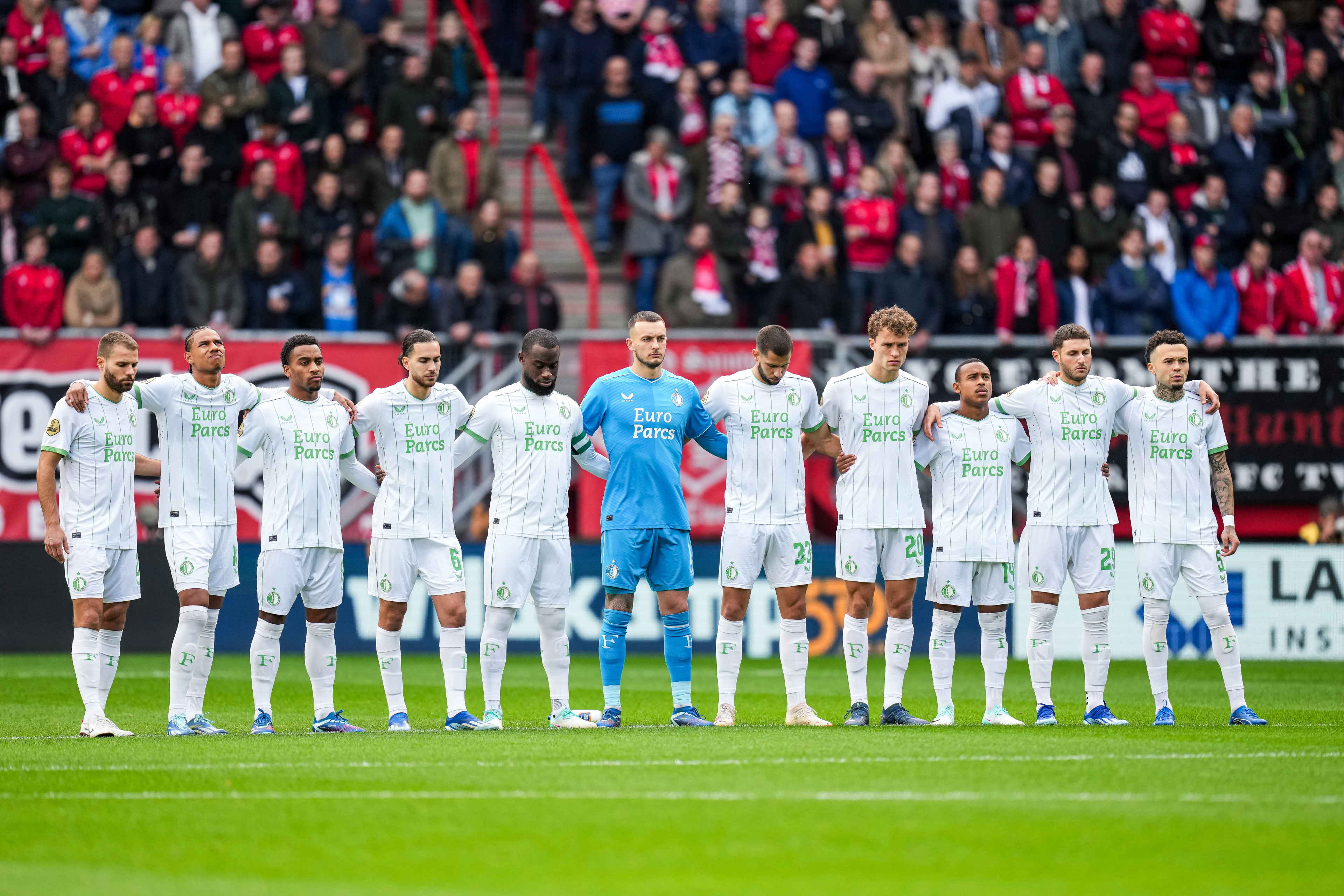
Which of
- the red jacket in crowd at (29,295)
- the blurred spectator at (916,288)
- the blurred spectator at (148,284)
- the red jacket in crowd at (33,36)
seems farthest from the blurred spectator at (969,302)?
the red jacket in crowd at (33,36)

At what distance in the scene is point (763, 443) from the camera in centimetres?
1168

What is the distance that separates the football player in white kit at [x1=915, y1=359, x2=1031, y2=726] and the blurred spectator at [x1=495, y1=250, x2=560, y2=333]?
7.64 m

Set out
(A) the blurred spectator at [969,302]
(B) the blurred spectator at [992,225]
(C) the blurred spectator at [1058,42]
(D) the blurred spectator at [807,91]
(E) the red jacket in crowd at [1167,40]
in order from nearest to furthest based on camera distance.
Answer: (A) the blurred spectator at [969,302] < (B) the blurred spectator at [992,225] < (D) the blurred spectator at [807,91] < (C) the blurred spectator at [1058,42] < (E) the red jacket in crowd at [1167,40]

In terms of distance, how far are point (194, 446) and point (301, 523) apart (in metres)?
0.92

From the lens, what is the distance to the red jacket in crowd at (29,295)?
1850cm

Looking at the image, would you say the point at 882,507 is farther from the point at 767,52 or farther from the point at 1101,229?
the point at 767,52

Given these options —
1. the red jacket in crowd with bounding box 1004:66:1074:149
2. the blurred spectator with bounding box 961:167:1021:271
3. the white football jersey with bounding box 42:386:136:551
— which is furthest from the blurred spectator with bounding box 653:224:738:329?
the white football jersey with bounding box 42:386:136:551

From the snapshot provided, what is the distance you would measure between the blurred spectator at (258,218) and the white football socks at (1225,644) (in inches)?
463

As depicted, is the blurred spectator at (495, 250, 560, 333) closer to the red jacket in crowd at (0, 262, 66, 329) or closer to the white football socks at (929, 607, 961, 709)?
the red jacket in crowd at (0, 262, 66, 329)

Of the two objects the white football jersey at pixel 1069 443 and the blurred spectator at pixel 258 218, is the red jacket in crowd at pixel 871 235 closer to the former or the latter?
the blurred spectator at pixel 258 218

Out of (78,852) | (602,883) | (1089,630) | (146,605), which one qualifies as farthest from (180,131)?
(602,883)

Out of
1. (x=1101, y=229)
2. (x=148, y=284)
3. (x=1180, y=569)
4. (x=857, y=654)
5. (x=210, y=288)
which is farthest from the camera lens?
(x=1101, y=229)

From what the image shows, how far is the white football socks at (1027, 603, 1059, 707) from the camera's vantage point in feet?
38.6

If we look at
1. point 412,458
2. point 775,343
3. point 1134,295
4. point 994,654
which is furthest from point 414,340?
point 1134,295
